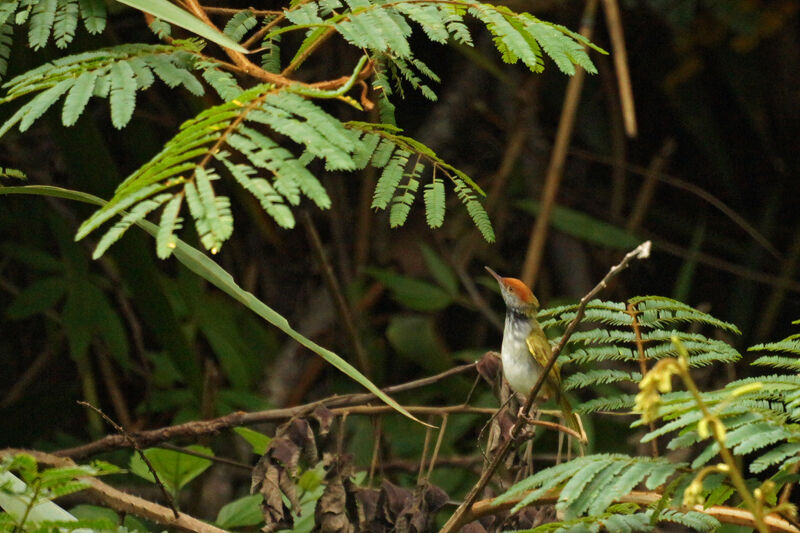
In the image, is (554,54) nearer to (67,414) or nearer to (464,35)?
(464,35)

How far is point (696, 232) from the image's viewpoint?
15.6 ft

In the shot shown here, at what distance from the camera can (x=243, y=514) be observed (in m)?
2.29

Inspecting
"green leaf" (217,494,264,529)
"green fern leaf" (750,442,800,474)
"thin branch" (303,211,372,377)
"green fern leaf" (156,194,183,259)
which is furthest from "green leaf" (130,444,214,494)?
"green fern leaf" (750,442,800,474)

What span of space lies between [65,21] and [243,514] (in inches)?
49.1

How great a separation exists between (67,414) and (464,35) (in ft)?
8.25

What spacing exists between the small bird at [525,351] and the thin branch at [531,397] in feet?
1.65

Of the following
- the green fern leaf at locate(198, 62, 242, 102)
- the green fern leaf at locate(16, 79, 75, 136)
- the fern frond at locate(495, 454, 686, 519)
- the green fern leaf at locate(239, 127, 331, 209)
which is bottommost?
the fern frond at locate(495, 454, 686, 519)

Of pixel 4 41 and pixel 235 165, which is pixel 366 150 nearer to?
pixel 235 165

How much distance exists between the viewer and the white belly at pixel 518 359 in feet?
7.22

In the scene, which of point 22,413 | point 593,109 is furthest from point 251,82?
point 593,109

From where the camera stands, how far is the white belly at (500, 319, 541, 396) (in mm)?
2200

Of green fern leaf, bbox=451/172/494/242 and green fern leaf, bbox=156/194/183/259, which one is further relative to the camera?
green fern leaf, bbox=451/172/494/242

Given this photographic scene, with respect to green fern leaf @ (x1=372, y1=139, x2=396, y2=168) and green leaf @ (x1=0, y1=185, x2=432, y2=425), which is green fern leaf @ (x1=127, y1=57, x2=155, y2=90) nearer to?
green leaf @ (x1=0, y1=185, x2=432, y2=425)

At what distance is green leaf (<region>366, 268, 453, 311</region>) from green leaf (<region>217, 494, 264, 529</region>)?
5.61 ft
